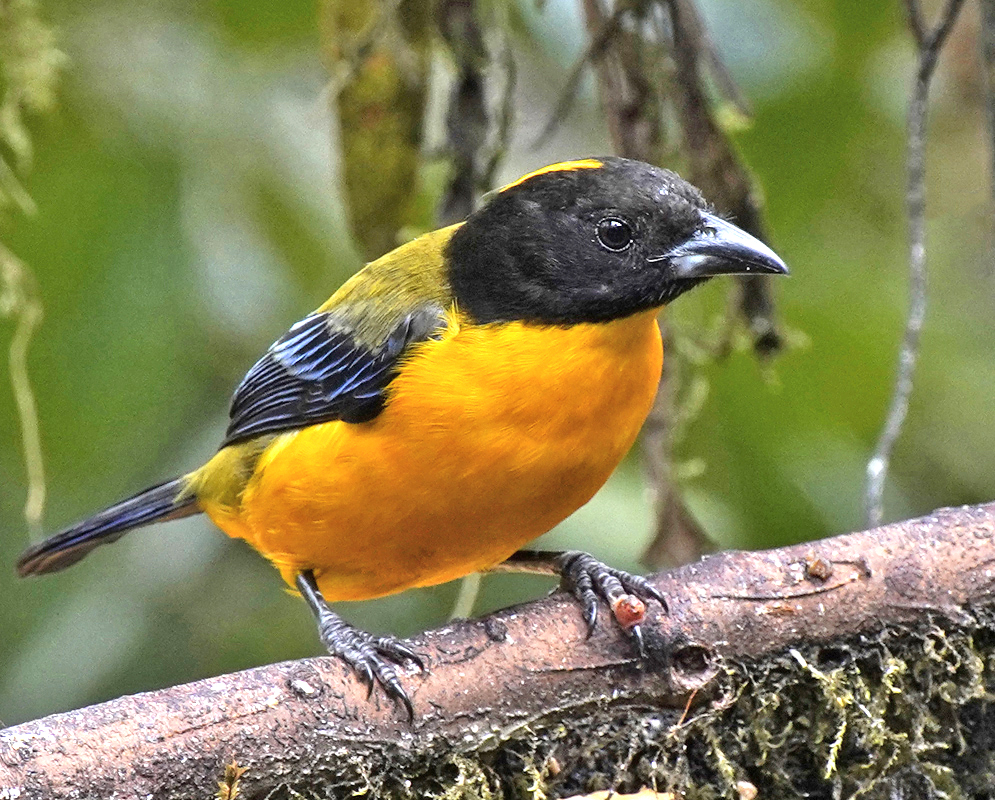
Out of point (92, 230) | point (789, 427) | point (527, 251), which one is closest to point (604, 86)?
point (527, 251)

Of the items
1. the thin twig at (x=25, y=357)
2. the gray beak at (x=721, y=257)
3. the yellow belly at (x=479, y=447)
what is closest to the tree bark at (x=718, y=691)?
the yellow belly at (x=479, y=447)

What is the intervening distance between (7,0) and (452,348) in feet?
7.09

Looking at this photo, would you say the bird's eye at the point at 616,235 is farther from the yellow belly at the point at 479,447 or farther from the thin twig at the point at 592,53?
the thin twig at the point at 592,53

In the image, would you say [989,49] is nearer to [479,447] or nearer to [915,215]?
[915,215]

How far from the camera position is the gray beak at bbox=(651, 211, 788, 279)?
313cm

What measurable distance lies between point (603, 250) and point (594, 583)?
0.76 m

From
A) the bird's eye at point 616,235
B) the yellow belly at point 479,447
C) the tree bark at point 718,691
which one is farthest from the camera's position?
the bird's eye at point 616,235

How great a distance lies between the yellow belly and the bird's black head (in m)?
0.07

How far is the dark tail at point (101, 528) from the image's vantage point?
411 centimetres

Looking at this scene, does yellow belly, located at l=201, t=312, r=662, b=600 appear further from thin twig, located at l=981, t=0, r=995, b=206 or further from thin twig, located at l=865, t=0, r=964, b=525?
thin twig, located at l=981, t=0, r=995, b=206

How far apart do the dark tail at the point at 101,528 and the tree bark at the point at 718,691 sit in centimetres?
164

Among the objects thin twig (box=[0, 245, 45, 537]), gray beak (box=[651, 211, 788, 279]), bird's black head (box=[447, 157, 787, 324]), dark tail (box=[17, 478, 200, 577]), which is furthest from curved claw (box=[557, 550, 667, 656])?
thin twig (box=[0, 245, 45, 537])

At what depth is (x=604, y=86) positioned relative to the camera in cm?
396

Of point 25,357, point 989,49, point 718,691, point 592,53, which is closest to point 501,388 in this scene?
point 718,691
